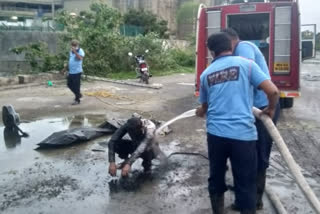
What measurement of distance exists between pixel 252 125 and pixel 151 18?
3261cm

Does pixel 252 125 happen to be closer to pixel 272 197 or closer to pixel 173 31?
Result: pixel 272 197

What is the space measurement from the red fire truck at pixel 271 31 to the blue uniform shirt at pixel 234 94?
20.0 feet

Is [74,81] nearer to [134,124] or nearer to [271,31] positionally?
[271,31]

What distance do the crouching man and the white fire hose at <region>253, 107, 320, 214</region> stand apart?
65.4 inches

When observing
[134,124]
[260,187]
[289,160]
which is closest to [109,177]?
[134,124]

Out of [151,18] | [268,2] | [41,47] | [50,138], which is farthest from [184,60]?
[50,138]

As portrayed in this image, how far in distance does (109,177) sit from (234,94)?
2.40 meters

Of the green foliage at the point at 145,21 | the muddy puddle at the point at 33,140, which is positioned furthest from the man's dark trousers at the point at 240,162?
the green foliage at the point at 145,21

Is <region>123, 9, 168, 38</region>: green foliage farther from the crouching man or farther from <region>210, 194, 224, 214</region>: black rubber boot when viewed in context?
<region>210, 194, 224, 214</region>: black rubber boot

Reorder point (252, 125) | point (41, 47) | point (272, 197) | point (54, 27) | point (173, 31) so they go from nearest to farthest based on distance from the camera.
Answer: point (252, 125) < point (272, 197) < point (41, 47) < point (54, 27) < point (173, 31)

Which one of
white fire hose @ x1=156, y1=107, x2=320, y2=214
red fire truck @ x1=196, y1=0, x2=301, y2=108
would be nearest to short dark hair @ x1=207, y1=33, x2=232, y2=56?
white fire hose @ x1=156, y1=107, x2=320, y2=214

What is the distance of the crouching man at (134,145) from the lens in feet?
15.1

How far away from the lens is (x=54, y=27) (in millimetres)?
22625

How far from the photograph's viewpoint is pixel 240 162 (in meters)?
3.29
